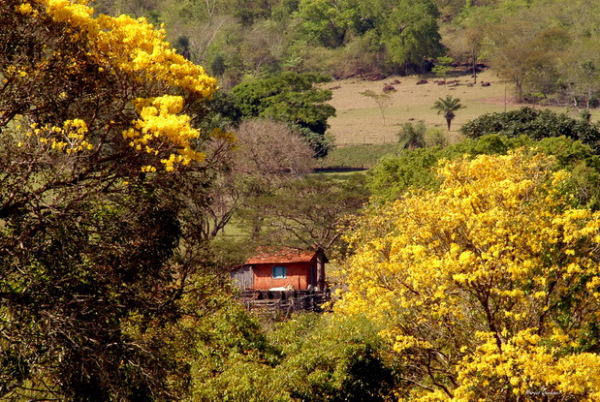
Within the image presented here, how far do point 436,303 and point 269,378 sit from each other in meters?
3.49

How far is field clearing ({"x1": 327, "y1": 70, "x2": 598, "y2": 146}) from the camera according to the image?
10988 centimetres

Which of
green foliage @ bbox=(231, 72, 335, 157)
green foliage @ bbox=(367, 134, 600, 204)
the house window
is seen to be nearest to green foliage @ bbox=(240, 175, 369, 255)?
the house window

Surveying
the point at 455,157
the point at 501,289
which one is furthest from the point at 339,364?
the point at 455,157

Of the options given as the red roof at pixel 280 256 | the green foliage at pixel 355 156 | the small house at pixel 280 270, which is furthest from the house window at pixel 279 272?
the green foliage at pixel 355 156

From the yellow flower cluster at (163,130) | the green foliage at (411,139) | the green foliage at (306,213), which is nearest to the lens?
the yellow flower cluster at (163,130)

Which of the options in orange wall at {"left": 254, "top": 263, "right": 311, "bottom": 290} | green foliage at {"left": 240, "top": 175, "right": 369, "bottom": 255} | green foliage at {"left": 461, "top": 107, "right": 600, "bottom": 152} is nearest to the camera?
orange wall at {"left": 254, "top": 263, "right": 311, "bottom": 290}

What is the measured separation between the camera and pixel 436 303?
16703mm

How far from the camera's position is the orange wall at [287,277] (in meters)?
48.0

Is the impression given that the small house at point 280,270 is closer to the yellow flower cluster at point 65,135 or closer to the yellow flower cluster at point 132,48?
the yellow flower cluster at point 132,48

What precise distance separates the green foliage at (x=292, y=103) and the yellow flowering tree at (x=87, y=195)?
80753 mm

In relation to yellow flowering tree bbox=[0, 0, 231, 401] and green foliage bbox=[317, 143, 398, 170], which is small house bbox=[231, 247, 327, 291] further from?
green foliage bbox=[317, 143, 398, 170]

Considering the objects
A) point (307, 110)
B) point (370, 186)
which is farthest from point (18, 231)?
point (307, 110)

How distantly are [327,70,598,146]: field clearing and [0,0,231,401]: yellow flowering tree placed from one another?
85158 millimetres

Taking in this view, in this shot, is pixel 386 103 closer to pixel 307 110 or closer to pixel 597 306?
pixel 307 110
